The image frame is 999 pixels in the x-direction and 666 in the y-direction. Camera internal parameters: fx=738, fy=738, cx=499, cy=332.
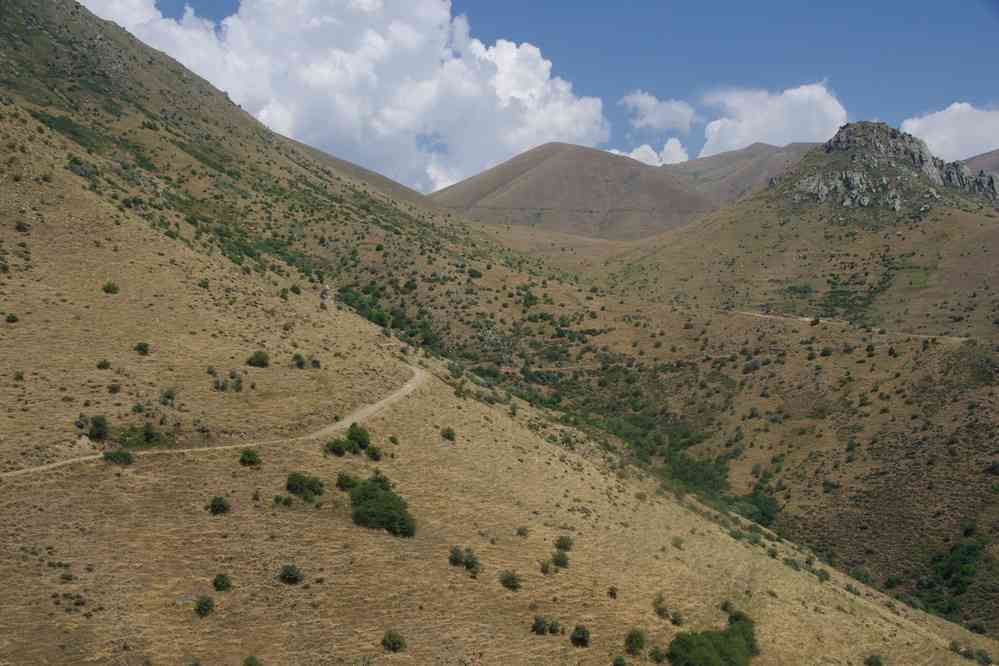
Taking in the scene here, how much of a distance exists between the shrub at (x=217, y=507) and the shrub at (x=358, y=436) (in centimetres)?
678

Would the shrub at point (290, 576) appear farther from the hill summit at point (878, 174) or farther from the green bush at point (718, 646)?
the hill summit at point (878, 174)

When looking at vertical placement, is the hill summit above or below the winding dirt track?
above

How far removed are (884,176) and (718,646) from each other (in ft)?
396

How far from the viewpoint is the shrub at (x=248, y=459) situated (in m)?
28.7

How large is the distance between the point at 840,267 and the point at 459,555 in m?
96.0

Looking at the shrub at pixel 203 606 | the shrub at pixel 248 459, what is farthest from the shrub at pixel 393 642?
the shrub at pixel 248 459

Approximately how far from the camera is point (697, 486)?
53.8 metres

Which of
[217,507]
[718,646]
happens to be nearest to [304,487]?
[217,507]

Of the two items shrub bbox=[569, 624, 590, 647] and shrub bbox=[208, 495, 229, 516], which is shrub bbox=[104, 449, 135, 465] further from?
shrub bbox=[569, 624, 590, 647]

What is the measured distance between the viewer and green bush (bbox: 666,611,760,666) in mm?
24922

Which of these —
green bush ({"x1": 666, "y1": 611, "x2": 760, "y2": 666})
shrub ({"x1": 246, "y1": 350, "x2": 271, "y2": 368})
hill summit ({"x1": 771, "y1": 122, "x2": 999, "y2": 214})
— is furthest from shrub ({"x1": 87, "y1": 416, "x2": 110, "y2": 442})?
hill summit ({"x1": 771, "y1": 122, "x2": 999, "y2": 214})

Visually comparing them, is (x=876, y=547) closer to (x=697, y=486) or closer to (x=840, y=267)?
(x=697, y=486)

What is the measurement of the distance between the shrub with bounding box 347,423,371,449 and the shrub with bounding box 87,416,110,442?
9.37m

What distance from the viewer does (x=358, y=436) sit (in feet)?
106
